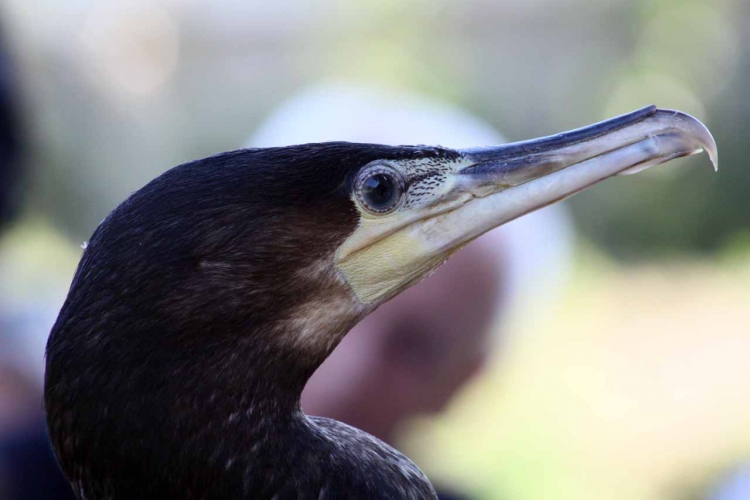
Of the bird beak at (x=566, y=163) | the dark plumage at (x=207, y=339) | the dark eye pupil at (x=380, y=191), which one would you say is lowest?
the dark plumage at (x=207, y=339)

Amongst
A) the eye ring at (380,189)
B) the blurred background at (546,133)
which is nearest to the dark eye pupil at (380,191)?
the eye ring at (380,189)

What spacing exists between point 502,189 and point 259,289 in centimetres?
30

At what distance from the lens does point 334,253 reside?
0.95 metres

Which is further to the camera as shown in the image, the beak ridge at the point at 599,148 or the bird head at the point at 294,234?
the beak ridge at the point at 599,148

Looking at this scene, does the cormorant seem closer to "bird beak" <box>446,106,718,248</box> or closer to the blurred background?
"bird beak" <box>446,106,718,248</box>

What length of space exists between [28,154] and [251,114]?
6.81ft

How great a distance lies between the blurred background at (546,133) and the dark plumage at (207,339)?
219cm

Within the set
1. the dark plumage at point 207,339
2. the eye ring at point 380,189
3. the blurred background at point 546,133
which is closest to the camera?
the dark plumage at point 207,339

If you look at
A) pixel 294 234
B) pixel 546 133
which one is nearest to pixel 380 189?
pixel 294 234

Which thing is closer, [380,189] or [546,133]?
[380,189]

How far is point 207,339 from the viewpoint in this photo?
0.87m

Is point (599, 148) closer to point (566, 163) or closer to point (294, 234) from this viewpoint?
point (566, 163)

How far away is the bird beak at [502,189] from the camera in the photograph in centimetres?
95

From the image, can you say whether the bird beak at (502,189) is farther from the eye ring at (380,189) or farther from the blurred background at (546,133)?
the blurred background at (546,133)
